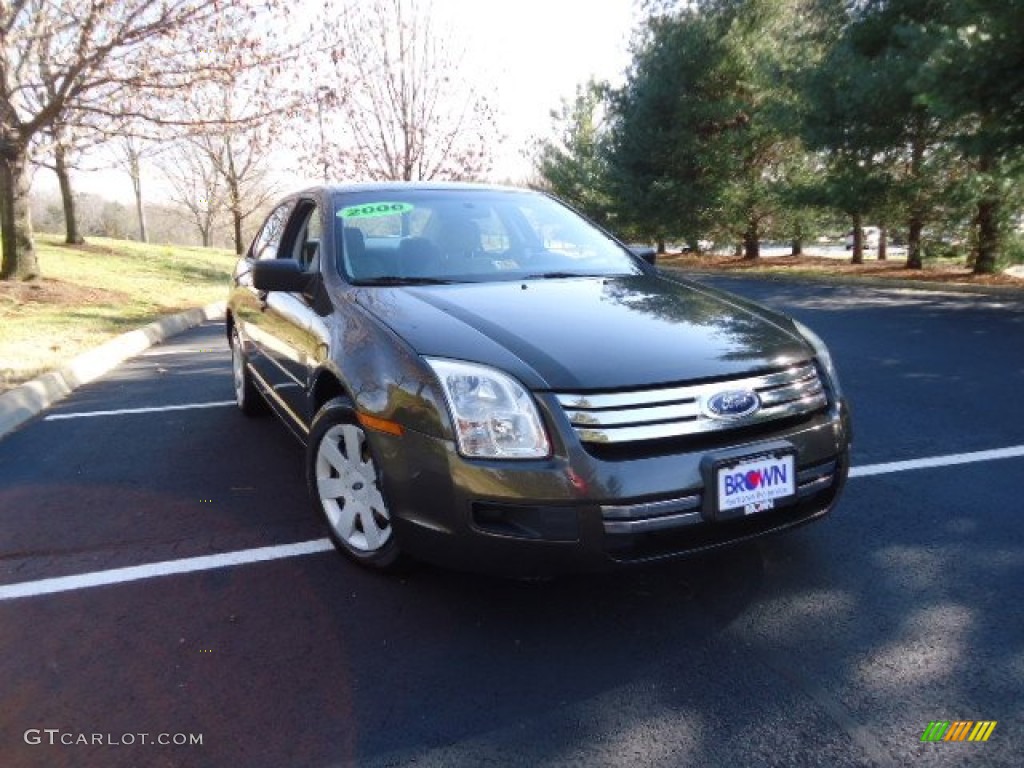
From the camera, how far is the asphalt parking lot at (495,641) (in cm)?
204

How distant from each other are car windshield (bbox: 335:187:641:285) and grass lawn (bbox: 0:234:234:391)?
13.1 feet

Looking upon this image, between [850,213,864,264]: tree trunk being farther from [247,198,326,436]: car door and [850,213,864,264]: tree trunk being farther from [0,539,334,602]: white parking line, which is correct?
[0,539,334,602]: white parking line

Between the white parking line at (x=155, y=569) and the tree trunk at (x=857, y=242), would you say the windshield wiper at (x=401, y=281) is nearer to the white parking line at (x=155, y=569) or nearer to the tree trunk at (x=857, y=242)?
the white parking line at (x=155, y=569)

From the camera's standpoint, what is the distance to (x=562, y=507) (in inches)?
91.0

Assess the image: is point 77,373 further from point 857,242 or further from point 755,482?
point 857,242

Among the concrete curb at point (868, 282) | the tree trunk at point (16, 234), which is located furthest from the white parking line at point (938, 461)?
the tree trunk at point (16, 234)

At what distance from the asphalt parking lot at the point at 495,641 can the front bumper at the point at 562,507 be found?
1.01 ft

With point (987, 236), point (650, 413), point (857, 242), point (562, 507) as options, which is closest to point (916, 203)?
point (987, 236)

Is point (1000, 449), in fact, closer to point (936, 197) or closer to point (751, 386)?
point (751, 386)

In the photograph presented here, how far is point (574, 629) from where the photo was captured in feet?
8.38

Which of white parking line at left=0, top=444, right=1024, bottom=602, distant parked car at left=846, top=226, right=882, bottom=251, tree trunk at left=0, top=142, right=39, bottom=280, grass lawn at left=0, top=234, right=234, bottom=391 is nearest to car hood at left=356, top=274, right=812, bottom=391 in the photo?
white parking line at left=0, top=444, right=1024, bottom=602

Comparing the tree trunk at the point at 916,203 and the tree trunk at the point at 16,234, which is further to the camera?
the tree trunk at the point at 916,203

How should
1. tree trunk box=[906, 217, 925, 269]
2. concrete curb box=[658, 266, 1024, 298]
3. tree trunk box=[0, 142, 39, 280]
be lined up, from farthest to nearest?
tree trunk box=[906, 217, 925, 269]
concrete curb box=[658, 266, 1024, 298]
tree trunk box=[0, 142, 39, 280]

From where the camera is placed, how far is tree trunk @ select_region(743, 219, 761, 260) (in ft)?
79.5
